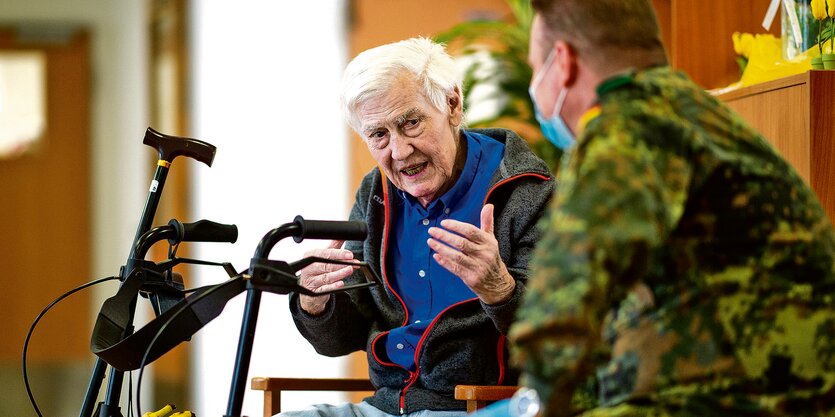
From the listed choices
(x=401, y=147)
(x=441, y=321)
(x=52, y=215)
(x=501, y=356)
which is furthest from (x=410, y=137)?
(x=52, y=215)

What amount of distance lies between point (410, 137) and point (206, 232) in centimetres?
55

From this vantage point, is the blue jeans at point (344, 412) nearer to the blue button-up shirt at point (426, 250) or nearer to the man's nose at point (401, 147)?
the blue button-up shirt at point (426, 250)

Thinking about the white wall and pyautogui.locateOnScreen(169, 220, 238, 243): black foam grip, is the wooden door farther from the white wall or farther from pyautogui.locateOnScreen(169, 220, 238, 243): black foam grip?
pyautogui.locateOnScreen(169, 220, 238, 243): black foam grip

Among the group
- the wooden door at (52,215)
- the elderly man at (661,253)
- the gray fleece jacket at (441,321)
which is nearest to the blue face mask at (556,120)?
the elderly man at (661,253)

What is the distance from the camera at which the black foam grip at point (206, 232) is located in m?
1.65

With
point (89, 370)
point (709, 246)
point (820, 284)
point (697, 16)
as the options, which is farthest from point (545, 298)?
point (89, 370)

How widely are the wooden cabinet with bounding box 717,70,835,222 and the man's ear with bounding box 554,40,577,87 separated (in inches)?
35.7

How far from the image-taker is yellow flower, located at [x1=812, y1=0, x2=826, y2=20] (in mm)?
1930

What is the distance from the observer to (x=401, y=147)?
80.6 inches

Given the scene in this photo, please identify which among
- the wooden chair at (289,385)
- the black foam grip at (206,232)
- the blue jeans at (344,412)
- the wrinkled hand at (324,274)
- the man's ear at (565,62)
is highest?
the man's ear at (565,62)

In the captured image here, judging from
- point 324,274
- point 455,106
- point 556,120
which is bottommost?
point 324,274

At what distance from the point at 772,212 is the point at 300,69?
159 inches

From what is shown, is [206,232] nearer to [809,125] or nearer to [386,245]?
[386,245]

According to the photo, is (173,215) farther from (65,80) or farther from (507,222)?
(507,222)
